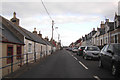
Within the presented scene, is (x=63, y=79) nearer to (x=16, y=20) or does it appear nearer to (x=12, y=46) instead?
(x=12, y=46)

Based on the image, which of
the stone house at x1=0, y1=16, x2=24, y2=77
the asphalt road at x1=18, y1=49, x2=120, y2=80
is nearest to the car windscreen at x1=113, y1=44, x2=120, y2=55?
the asphalt road at x1=18, y1=49, x2=120, y2=80

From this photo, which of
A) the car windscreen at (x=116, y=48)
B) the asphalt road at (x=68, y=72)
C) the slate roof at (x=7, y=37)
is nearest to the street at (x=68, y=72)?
the asphalt road at (x=68, y=72)

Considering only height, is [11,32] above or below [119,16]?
below

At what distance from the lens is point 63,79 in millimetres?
6535

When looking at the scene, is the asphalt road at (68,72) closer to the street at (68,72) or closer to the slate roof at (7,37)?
the street at (68,72)

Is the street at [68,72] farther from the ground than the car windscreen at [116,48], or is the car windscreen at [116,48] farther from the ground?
the car windscreen at [116,48]

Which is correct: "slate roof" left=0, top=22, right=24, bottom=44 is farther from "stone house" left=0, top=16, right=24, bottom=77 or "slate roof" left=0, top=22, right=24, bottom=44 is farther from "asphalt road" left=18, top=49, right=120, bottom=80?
"asphalt road" left=18, top=49, right=120, bottom=80

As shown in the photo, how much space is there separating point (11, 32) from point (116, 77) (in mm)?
12704

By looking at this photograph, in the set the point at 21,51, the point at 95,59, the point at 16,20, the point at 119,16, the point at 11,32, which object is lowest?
the point at 95,59

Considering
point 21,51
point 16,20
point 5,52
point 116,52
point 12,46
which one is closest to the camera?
point 116,52

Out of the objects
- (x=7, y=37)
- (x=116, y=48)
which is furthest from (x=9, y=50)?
(x=116, y=48)

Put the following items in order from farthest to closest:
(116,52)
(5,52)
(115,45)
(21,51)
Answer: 1. (21,51)
2. (5,52)
3. (115,45)
4. (116,52)

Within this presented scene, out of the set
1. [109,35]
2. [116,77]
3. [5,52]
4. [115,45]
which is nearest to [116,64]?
[116,77]

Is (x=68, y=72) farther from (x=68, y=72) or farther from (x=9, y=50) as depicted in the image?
(x=9, y=50)
